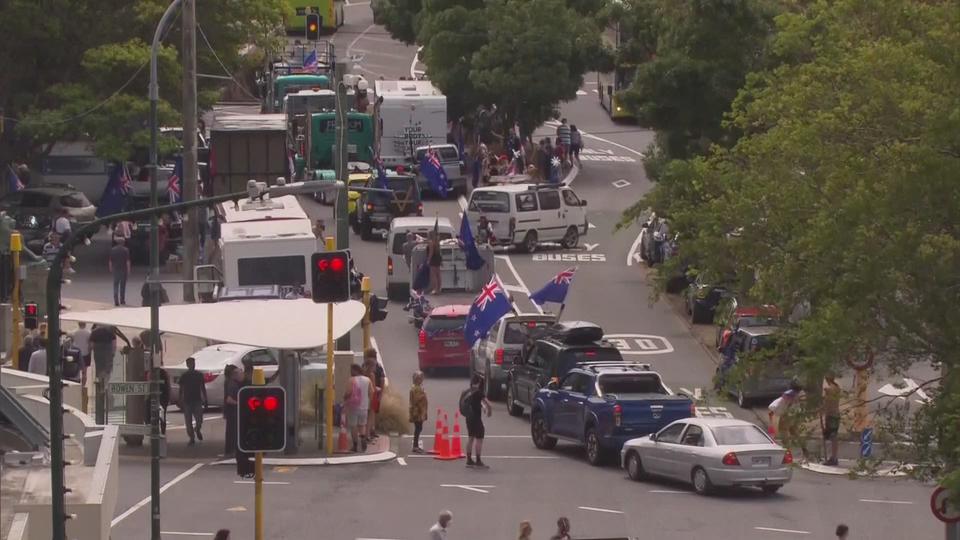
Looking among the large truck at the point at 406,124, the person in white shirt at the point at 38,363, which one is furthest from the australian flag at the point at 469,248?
the large truck at the point at 406,124

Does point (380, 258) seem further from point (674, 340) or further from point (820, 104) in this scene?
point (820, 104)

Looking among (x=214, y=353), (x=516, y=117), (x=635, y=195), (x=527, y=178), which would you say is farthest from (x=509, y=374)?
(x=516, y=117)

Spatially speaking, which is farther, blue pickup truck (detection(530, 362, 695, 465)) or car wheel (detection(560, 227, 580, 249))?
car wheel (detection(560, 227, 580, 249))

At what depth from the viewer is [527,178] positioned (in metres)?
61.3

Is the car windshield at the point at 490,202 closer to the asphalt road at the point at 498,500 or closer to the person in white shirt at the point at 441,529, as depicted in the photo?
the asphalt road at the point at 498,500

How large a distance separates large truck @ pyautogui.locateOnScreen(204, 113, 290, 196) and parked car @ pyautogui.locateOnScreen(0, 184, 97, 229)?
11.8 ft

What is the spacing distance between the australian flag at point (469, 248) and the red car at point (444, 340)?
5191 millimetres

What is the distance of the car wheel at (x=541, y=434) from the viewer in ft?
110

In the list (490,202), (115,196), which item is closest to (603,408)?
(115,196)

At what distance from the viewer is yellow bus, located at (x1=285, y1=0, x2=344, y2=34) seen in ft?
308

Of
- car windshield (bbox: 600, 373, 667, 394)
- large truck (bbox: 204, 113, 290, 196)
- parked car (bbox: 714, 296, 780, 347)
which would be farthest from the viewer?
large truck (bbox: 204, 113, 290, 196)

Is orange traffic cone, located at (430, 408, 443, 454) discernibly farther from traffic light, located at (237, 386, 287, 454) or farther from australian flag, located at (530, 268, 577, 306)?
traffic light, located at (237, 386, 287, 454)

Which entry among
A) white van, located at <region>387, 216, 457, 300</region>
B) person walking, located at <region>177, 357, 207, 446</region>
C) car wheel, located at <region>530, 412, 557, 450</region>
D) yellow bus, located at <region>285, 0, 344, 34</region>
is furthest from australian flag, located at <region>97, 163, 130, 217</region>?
yellow bus, located at <region>285, 0, 344, 34</region>

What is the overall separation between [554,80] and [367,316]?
33.9 m
